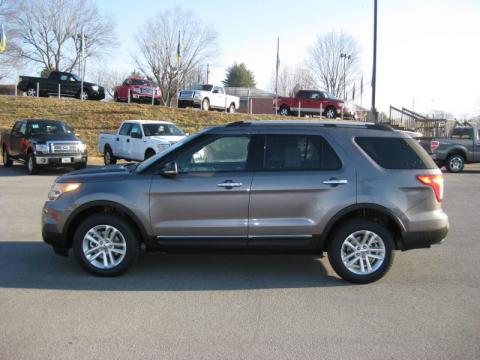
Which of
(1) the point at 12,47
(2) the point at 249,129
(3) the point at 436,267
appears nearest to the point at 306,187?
(2) the point at 249,129

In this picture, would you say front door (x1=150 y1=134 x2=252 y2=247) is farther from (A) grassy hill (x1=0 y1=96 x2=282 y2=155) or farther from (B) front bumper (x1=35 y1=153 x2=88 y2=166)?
(A) grassy hill (x1=0 y1=96 x2=282 y2=155)

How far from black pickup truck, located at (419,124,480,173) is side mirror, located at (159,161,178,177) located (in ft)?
53.9

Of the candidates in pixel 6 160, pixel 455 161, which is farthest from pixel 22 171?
pixel 455 161

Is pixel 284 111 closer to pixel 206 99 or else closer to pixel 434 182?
pixel 206 99

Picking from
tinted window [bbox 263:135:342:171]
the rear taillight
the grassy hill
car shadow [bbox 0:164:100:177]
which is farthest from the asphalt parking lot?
the grassy hill

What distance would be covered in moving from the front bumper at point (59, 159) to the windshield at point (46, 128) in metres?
1.10

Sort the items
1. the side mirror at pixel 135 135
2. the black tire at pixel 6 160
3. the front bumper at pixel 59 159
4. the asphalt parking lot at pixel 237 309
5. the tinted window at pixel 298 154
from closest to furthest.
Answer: the asphalt parking lot at pixel 237 309
the tinted window at pixel 298 154
the front bumper at pixel 59 159
the side mirror at pixel 135 135
the black tire at pixel 6 160

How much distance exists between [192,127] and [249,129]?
73.6 feet

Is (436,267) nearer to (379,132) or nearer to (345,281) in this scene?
(345,281)

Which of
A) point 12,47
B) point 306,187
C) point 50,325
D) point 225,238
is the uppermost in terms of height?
point 12,47

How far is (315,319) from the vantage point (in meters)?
4.62

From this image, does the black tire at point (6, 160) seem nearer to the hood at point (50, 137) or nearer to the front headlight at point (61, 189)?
the hood at point (50, 137)

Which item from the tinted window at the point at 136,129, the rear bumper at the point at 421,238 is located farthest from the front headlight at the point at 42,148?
the rear bumper at the point at 421,238

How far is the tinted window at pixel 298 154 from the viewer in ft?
18.6
